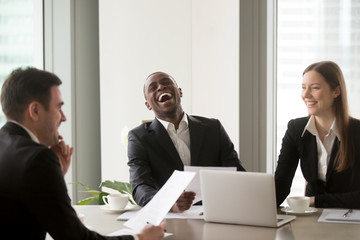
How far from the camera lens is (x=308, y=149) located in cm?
294

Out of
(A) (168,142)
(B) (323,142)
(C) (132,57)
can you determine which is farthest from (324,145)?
(C) (132,57)

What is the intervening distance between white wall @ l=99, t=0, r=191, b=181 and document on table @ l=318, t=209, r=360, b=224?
2141 millimetres

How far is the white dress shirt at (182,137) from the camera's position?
3035mm

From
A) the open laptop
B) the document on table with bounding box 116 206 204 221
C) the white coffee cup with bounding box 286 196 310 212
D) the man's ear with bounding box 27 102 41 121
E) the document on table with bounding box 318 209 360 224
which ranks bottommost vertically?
the document on table with bounding box 116 206 204 221

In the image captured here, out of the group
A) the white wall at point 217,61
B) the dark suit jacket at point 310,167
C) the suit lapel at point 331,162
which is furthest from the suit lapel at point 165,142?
the white wall at point 217,61

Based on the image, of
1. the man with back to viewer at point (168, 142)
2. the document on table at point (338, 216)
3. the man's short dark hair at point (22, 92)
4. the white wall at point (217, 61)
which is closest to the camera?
the man's short dark hair at point (22, 92)

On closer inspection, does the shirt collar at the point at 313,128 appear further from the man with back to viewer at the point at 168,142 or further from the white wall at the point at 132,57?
the white wall at the point at 132,57

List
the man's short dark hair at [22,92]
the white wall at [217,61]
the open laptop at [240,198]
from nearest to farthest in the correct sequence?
the man's short dark hair at [22,92] < the open laptop at [240,198] < the white wall at [217,61]

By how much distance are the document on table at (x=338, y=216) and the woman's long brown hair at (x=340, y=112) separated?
409 millimetres

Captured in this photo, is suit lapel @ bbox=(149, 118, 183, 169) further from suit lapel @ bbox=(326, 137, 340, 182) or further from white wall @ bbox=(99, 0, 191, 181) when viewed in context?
white wall @ bbox=(99, 0, 191, 181)

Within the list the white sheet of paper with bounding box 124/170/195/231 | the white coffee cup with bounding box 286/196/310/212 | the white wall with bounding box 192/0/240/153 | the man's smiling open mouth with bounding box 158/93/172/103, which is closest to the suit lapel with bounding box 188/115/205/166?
the man's smiling open mouth with bounding box 158/93/172/103

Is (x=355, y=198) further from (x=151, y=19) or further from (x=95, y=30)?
(x=95, y=30)

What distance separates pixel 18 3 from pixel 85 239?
299 cm

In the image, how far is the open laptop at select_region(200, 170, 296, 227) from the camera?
2.15m
